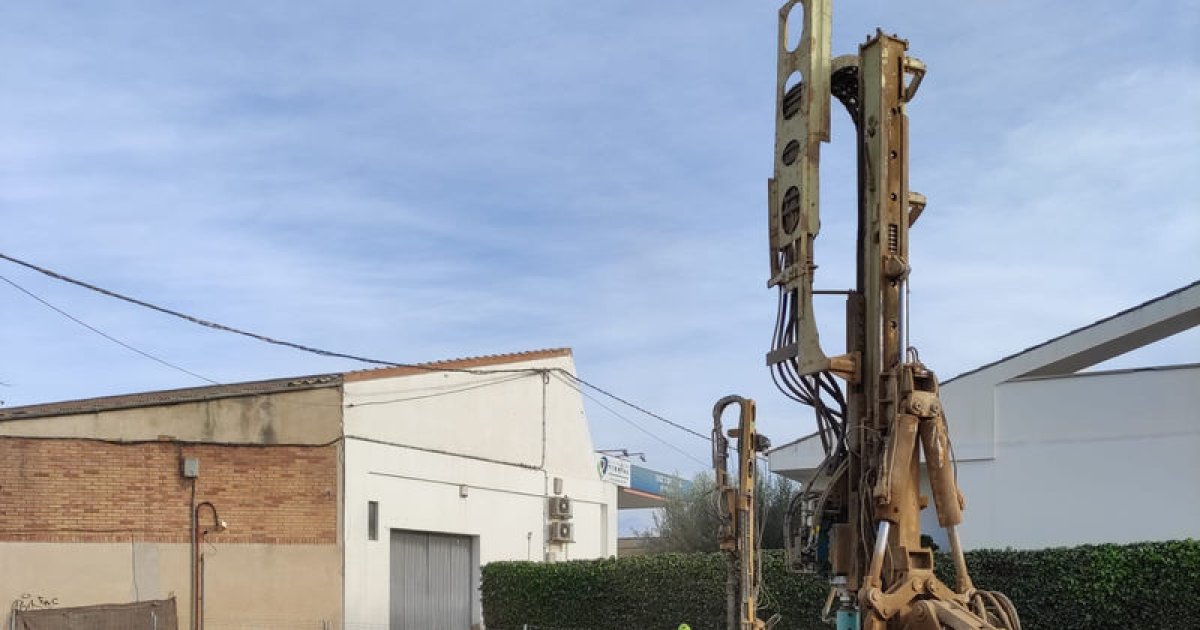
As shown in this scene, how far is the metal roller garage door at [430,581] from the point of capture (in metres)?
23.0

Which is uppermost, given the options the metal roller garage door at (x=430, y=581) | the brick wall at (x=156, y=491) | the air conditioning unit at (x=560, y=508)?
the brick wall at (x=156, y=491)

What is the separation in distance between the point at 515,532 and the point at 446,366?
386 cm

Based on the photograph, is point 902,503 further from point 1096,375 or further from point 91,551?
point 91,551

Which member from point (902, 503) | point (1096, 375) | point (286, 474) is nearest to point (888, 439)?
point (902, 503)

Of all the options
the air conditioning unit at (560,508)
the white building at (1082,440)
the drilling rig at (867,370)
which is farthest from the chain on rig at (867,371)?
the air conditioning unit at (560,508)

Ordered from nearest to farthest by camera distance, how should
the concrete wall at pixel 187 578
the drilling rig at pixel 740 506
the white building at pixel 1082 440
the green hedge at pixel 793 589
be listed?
the drilling rig at pixel 740 506 < the green hedge at pixel 793 589 < the concrete wall at pixel 187 578 < the white building at pixel 1082 440

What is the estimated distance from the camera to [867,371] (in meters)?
9.39

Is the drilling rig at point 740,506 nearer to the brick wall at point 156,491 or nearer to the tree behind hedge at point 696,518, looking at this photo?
the brick wall at point 156,491

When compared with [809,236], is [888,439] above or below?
below

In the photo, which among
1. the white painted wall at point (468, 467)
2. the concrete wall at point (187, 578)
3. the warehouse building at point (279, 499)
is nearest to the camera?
the concrete wall at point (187, 578)

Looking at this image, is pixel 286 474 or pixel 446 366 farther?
pixel 446 366

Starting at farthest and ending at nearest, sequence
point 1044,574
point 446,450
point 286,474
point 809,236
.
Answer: point 446,450 < point 286,474 < point 1044,574 < point 809,236

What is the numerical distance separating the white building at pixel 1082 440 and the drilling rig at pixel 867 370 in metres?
10.9

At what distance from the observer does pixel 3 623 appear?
60.7 ft
